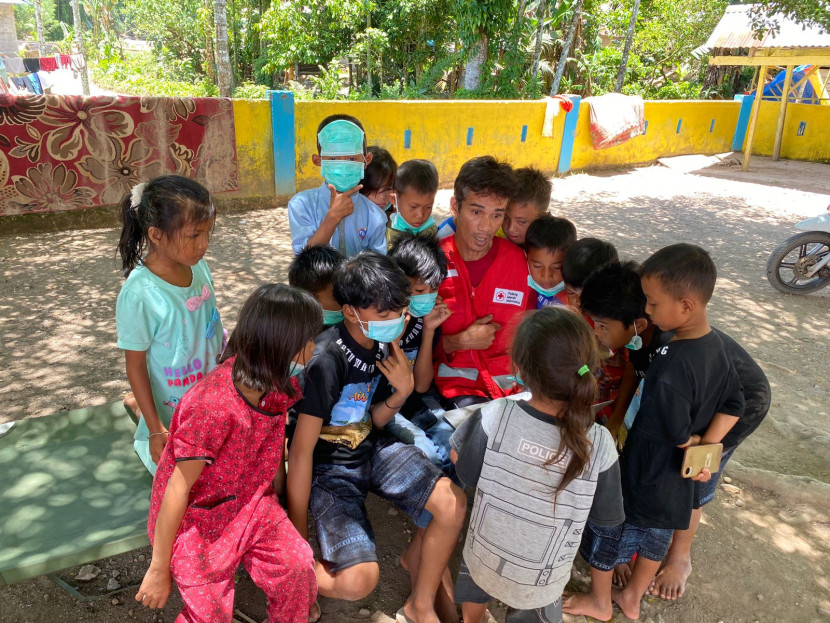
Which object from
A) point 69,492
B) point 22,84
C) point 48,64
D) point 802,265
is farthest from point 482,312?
point 48,64

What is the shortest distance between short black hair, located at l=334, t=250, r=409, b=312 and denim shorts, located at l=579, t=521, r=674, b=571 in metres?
1.05

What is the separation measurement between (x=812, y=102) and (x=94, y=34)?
2985 centimetres

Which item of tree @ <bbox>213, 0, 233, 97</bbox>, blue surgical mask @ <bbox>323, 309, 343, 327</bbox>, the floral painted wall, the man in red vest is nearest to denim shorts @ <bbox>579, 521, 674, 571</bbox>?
the man in red vest

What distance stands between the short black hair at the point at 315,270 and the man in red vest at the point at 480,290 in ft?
1.75

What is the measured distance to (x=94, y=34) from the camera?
27.9m

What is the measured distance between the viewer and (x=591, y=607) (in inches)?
80.9

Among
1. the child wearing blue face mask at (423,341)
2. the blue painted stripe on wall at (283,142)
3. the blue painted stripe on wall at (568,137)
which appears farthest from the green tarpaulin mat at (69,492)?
the blue painted stripe on wall at (568,137)

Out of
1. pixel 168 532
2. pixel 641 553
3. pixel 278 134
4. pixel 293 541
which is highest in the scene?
pixel 278 134

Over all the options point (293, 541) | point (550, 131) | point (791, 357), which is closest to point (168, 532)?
point (293, 541)

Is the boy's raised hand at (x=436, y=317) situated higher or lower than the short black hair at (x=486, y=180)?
lower

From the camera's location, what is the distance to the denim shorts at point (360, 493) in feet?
6.00

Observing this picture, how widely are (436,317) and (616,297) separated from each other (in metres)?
0.65

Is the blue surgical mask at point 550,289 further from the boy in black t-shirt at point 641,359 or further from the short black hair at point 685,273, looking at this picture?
the short black hair at point 685,273

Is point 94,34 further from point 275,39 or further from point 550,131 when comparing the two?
point 550,131
